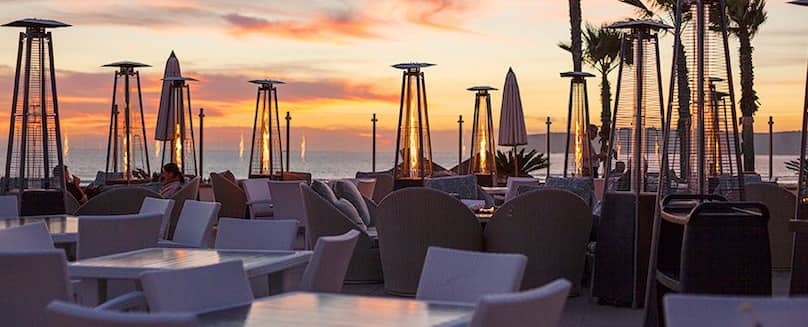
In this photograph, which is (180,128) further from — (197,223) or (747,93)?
(747,93)

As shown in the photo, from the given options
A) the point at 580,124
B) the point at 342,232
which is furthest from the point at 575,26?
the point at 342,232

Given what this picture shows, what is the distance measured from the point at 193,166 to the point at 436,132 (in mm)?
11325

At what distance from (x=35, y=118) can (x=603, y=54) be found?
65.7 ft

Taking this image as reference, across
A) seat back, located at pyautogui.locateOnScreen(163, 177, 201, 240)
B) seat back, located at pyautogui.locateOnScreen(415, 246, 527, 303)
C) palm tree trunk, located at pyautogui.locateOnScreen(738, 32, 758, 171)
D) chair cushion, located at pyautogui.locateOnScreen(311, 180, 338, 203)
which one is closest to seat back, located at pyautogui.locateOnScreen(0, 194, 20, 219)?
chair cushion, located at pyautogui.locateOnScreen(311, 180, 338, 203)

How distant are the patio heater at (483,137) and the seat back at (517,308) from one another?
13.8 meters

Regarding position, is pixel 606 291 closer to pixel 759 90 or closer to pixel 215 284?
pixel 215 284

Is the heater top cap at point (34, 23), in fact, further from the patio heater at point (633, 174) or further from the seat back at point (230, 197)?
the seat back at point (230, 197)

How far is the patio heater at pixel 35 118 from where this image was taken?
9375 millimetres

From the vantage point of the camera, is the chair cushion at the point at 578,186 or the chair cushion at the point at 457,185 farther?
the chair cushion at the point at 457,185

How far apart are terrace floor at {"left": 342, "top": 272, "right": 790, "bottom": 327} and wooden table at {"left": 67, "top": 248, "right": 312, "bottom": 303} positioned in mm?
2643

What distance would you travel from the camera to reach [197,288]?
3842 mm

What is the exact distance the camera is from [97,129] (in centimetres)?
2483

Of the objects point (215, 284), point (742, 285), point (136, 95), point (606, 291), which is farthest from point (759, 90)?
point (215, 284)

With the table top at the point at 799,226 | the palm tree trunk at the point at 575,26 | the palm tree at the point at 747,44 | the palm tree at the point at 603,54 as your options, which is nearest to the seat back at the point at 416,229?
the table top at the point at 799,226
